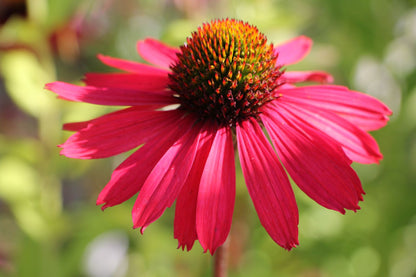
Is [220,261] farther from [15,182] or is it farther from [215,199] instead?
[15,182]

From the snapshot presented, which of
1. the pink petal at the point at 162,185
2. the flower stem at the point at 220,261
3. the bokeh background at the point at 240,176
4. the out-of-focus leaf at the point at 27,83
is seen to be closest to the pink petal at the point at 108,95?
the pink petal at the point at 162,185

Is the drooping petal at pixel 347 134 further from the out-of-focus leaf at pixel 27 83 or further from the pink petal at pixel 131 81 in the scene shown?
the out-of-focus leaf at pixel 27 83

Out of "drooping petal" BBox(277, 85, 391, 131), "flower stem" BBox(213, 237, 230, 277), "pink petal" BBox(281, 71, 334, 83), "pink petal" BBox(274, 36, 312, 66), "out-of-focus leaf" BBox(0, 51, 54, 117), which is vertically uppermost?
"pink petal" BBox(274, 36, 312, 66)

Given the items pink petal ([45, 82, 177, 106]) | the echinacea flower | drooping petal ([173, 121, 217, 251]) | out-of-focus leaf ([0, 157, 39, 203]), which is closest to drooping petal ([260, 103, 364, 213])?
the echinacea flower

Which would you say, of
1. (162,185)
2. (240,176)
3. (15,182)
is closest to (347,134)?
(162,185)

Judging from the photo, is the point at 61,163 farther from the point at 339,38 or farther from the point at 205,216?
the point at 339,38

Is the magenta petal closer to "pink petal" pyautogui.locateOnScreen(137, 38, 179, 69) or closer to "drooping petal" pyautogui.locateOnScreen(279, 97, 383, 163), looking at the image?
"drooping petal" pyautogui.locateOnScreen(279, 97, 383, 163)

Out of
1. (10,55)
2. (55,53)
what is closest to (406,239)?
(10,55)
